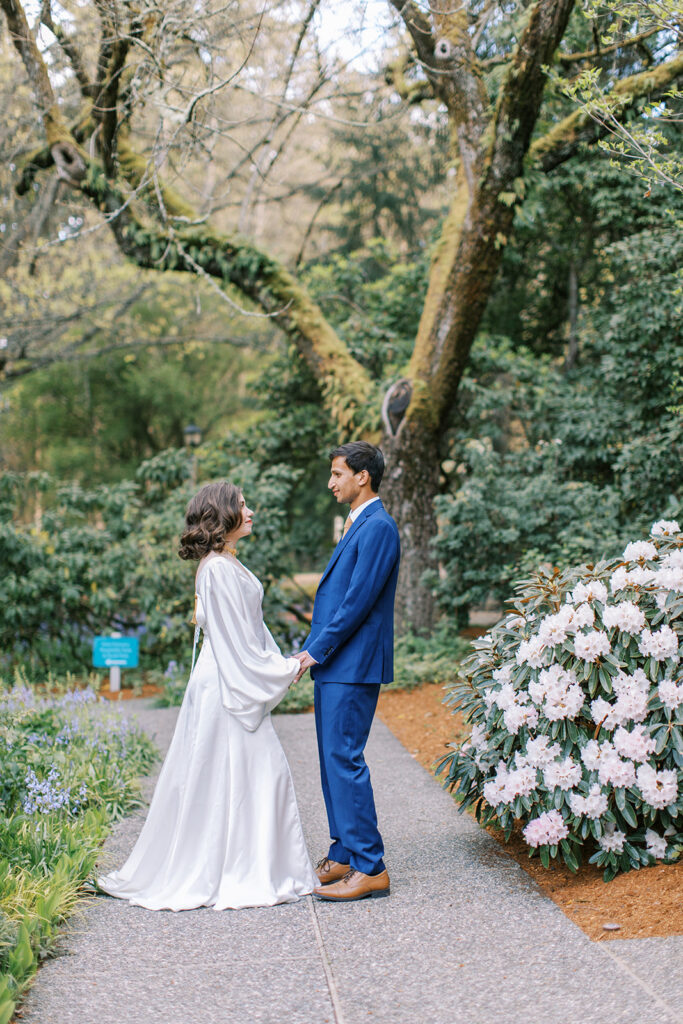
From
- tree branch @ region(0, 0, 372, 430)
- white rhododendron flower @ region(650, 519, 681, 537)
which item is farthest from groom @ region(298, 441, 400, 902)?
tree branch @ region(0, 0, 372, 430)

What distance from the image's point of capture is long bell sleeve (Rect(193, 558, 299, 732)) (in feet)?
12.2

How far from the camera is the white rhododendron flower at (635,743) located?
11.4 ft

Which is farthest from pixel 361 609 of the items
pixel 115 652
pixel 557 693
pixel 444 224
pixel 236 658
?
pixel 444 224

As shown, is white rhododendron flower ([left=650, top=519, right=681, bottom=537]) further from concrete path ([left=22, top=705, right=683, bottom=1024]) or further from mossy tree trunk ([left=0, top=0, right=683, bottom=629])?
mossy tree trunk ([left=0, top=0, right=683, bottom=629])

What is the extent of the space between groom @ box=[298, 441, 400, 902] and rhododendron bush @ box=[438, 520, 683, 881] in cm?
59

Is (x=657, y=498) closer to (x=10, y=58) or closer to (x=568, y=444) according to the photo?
(x=568, y=444)

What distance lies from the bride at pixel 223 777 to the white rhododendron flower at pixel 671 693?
152 cm

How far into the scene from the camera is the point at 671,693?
3492mm

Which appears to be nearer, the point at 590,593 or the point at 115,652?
the point at 590,593

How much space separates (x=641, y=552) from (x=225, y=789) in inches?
83.4

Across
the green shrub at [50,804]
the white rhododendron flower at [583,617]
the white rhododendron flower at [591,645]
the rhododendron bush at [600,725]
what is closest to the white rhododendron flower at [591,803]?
the rhododendron bush at [600,725]

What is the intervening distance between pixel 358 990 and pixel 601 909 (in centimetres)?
112

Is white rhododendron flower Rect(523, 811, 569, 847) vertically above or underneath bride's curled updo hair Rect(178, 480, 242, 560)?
underneath

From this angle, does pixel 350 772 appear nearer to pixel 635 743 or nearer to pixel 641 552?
pixel 635 743
